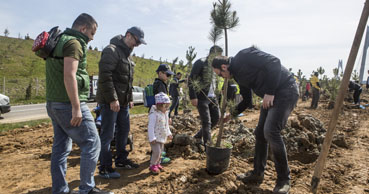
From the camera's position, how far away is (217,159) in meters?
3.05

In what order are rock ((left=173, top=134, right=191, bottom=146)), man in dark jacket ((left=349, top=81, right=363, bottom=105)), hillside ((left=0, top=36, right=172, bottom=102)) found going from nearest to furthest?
1. rock ((left=173, top=134, right=191, bottom=146))
2. man in dark jacket ((left=349, top=81, right=363, bottom=105))
3. hillside ((left=0, top=36, right=172, bottom=102))

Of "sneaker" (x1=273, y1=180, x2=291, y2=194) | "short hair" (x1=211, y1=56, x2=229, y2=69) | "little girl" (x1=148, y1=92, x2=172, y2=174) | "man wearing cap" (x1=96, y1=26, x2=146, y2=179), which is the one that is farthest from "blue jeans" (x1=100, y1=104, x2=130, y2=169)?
"sneaker" (x1=273, y1=180, x2=291, y2=194)

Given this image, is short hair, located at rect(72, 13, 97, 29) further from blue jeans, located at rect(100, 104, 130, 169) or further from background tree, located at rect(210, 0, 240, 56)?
background tree, located at rect(210, 0, 240, 56)

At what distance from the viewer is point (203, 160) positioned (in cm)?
372

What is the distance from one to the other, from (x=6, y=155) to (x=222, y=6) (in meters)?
4.66

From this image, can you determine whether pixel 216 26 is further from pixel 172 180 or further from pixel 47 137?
pixel 47 137

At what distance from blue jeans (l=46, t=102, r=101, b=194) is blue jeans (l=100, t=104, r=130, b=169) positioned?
533 mm

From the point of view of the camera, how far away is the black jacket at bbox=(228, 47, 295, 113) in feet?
8.18

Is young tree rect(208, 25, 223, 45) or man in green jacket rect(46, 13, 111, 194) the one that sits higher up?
young tree rect(208, 25, 223, 45)

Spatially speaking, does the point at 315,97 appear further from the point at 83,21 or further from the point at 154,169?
the point at 83,21

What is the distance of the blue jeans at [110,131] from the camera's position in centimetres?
286

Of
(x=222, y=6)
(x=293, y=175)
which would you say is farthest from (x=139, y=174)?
(x=222, y=6)

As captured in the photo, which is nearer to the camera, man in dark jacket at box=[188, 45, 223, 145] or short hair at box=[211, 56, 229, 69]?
short hair at box=[211, 56, 229, 69]

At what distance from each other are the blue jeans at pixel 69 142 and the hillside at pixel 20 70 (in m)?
19.2
